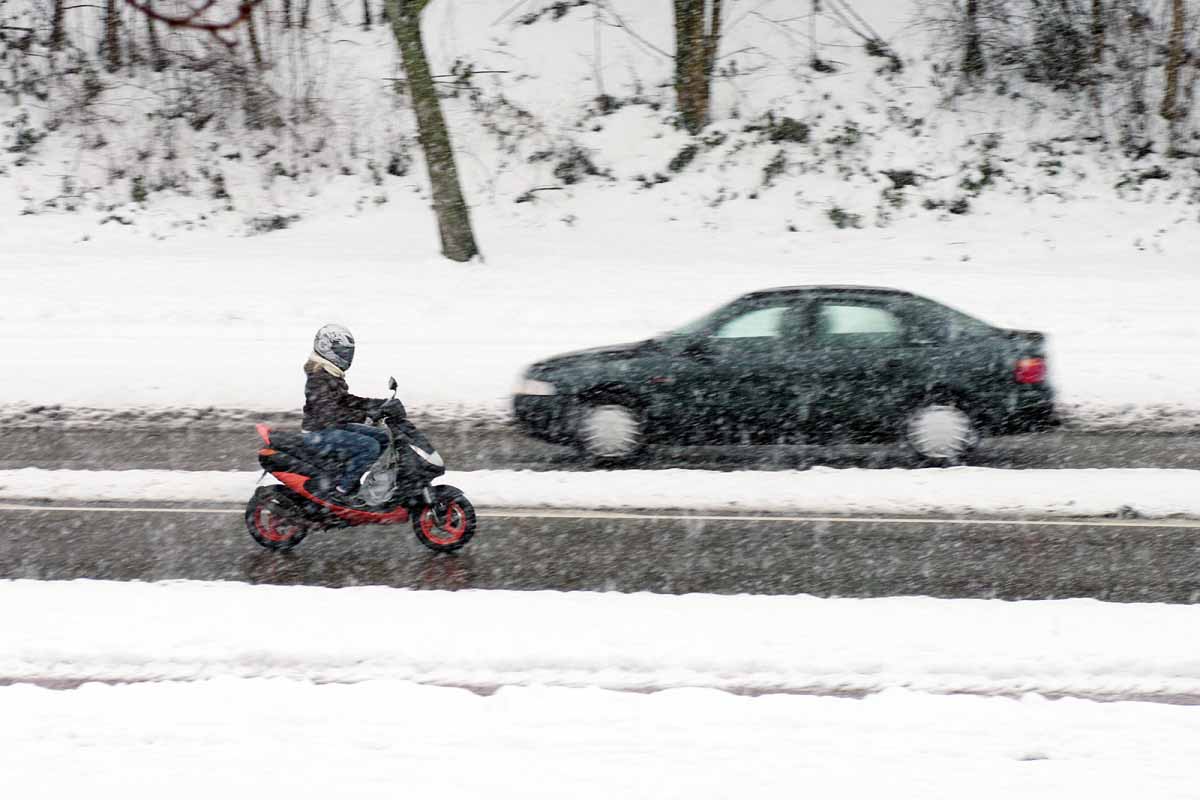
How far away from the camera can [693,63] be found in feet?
80.6

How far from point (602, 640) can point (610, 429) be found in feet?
16.7

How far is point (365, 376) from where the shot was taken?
15047 millimetres

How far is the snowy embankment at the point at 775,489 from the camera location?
946 centimetres

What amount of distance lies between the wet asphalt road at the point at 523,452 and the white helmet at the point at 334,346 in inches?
132

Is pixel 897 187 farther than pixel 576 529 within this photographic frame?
Yes

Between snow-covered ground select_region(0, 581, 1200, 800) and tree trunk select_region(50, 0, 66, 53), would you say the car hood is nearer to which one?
snow-covered ground select_region(0, 581, 1200, 800)

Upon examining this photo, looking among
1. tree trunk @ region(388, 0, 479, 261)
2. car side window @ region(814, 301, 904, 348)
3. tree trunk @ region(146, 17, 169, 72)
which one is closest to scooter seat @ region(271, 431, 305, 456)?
car side window @ region(814, 301, 904, 348)

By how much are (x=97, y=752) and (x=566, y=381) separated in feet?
22.4

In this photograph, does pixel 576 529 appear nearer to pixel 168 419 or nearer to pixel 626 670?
pixel 626 670

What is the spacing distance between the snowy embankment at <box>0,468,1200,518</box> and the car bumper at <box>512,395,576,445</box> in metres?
0.49

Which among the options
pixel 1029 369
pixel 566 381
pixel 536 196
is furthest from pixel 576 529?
pixel 536 196

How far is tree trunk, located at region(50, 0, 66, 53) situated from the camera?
27.4m

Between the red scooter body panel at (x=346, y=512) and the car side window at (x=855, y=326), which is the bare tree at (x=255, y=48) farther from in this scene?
the red scooter body panel at (x=346, y=512)

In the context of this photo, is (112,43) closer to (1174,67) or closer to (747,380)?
(1174,67)
